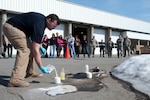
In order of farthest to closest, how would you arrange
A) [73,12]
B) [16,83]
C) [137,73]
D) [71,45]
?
[73,12] → [71,45] → [137,73] → [16,83]

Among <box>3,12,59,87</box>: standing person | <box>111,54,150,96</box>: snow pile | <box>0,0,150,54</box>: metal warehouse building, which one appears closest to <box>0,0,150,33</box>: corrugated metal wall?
<box>0,0,150,54</box>: metal warehouse building

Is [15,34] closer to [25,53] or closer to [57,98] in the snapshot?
[25,53]

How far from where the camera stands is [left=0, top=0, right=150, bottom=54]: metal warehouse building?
29.3 m

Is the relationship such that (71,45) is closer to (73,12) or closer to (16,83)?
(73,12)

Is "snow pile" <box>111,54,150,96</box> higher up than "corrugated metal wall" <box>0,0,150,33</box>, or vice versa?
"corrugated metal wall" <box>0,0,150,33</box>

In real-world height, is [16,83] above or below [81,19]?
below

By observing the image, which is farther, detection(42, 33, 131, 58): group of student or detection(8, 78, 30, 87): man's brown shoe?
detection(42, 33, 131, 58): group of student

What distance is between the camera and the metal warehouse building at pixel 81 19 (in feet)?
96.1

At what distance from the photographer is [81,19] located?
1473 inches

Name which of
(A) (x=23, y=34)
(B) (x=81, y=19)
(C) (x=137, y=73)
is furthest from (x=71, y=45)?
(B) (x=81, y=19)

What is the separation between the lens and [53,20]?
584 centimetres

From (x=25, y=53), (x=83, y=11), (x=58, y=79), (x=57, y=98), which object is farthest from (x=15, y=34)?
(x=83, y=11)

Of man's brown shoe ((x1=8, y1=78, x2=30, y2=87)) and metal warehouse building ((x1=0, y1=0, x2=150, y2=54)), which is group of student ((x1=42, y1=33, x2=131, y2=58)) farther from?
man's brown shoe ((x1=8, y1=78, x2=30, y2=87))

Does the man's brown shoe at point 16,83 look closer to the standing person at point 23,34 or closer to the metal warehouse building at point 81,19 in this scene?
the standing person at point 23,34
